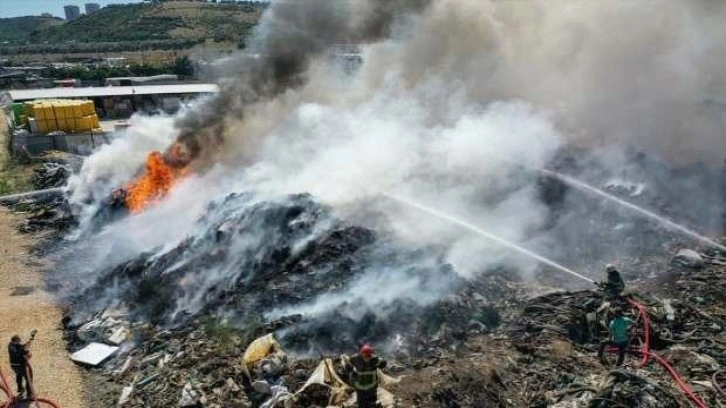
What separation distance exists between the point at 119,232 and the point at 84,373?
8757 millimetres

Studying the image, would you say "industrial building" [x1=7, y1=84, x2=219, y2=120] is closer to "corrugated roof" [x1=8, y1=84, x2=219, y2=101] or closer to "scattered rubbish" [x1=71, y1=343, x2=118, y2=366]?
"corrugated roof" [x1=8, y1=84, x2=219, y2=101]

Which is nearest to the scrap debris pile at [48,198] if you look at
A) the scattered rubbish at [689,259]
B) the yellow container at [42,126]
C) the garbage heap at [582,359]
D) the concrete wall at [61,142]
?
the concrete wall at [61,142]

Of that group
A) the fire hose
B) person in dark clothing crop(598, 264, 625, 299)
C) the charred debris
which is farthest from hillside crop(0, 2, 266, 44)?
the fire hose

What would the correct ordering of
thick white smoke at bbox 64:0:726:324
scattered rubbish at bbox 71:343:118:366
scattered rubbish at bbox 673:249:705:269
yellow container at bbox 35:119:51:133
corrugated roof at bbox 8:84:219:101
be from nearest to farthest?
scattered rubbish at bbox 71:343:118:366
scattered rubbish at bbox 673:249:705:269
thick white smoke at bbox 64:0:726:324
yellow container at bbox 35:119:51:133
corrugated roof at bbox 8:84:219:101

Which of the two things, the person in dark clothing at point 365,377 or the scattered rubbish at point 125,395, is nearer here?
the person in dark clothing at point 365,377

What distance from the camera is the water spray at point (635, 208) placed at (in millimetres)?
16688

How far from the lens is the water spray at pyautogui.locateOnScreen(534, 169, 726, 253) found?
16.7 metres

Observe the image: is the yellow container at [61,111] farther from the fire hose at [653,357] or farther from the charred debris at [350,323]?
the fire hose at [653,357]

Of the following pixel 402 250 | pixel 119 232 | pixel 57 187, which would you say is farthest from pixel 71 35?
pixel 402 250

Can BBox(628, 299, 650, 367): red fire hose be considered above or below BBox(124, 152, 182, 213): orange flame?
above

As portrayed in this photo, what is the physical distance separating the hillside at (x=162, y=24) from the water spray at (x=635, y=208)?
99171mm

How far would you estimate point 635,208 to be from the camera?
18.5m

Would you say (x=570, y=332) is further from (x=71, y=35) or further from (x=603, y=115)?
(x=71, y=35)

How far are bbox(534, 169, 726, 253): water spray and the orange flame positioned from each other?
1468cm
